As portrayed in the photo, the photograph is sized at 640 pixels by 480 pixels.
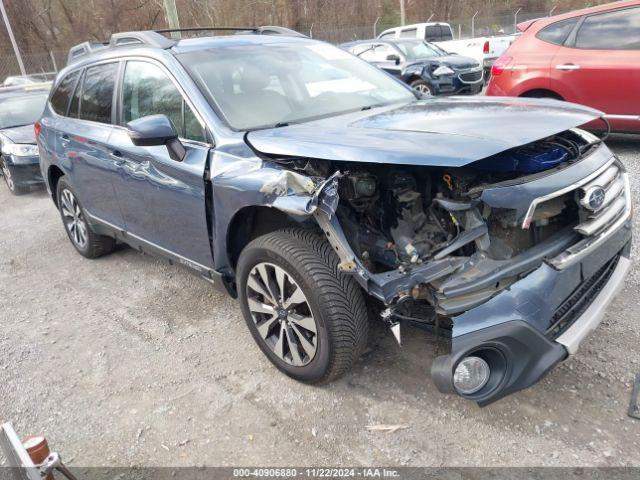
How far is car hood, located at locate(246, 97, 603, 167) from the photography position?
85.1 inches

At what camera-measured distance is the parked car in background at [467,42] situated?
1434 cm

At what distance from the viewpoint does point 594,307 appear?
2340mm

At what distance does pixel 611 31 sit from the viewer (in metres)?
5.86

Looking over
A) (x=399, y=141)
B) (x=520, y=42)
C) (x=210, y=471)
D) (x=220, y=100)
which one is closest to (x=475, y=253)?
(x=399, y=141)

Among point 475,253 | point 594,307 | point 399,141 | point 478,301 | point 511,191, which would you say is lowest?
point 594,307

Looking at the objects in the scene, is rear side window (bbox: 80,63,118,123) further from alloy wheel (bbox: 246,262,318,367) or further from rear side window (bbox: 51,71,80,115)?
alloy wheel (bbox: 246,262,318,367)

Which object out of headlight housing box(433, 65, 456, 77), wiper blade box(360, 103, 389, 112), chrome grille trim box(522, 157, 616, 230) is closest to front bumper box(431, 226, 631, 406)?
chrome grille trim box(522, 157, 616, 230)

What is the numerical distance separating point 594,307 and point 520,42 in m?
5.34

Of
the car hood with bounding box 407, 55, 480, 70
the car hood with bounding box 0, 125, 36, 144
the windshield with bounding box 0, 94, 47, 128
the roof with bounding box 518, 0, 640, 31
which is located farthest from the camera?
the car hood with bounding box 407, 55, 480, 70

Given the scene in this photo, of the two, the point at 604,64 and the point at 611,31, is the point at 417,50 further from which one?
the point at 604,64

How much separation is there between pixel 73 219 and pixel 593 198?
181 inches

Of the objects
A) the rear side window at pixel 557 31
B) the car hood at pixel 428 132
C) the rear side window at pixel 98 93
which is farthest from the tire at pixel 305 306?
the rear side window at pixel 557 31

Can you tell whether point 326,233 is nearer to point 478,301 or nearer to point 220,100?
point 478,301

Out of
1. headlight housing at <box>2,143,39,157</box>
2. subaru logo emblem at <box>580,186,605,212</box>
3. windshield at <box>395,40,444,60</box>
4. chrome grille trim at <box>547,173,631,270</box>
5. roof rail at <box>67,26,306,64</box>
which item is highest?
roof rail at <box>67,26,306,64</box>
